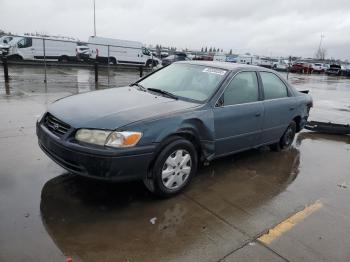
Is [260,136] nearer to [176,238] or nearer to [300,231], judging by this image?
[300,231]

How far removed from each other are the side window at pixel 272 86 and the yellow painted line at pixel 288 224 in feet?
6.03

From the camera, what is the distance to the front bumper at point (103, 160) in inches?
135

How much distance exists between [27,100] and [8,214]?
628 centimetres

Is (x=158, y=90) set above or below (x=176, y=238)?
above

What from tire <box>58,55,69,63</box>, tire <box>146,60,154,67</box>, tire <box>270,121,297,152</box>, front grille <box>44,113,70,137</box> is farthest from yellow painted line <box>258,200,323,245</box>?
tire <box>146,60,154,67</box>

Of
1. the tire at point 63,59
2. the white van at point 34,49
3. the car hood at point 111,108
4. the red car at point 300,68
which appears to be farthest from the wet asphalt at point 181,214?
the red car at point 300,68

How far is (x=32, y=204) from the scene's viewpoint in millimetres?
3650

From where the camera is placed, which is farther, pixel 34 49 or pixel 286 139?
pixel 34 49

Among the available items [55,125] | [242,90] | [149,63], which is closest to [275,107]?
[242,90]

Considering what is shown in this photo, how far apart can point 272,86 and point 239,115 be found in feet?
3.93

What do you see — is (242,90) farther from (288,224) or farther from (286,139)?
(288,224)

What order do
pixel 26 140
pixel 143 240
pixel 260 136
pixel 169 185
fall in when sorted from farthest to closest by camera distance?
pixel 26 140
pixel 260 136
pixel 169 185
pixel 143 240

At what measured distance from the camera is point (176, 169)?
398 centimetres

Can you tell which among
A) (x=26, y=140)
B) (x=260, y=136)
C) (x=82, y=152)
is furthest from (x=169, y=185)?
(x=26, y=140)
